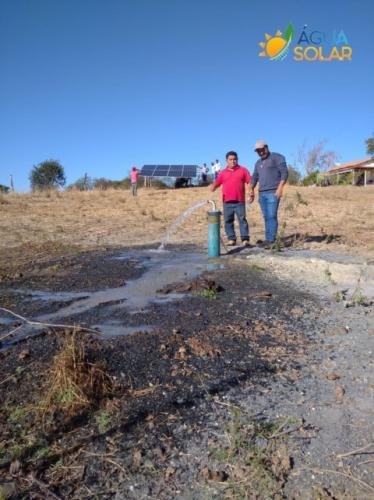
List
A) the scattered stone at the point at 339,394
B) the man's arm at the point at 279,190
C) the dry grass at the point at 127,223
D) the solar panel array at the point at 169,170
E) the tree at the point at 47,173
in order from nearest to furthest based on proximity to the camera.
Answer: the scattered stone at the point at 339,394 < the man's arm at the point at 279,190 < the dry grass at the point at 127,223 < the solar panel array at the point at 169,170 < the tree at the point at 47,173

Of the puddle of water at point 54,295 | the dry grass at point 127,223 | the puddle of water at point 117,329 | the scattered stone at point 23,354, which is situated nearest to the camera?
the scattered stone at point 23,354

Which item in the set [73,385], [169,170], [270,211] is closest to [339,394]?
[73,385]

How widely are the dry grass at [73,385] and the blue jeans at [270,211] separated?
5415mm

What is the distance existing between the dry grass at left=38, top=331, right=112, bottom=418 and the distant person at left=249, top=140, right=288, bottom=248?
539 centimetres

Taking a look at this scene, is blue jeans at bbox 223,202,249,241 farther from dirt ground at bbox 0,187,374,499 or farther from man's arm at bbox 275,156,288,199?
dirt ground at bbox 0,187,374,499

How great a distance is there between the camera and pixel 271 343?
11.3ft

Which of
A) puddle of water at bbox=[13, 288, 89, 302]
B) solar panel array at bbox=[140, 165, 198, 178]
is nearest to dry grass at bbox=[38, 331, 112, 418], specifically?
puddle of water at bbox=[13, 288, 89, 302]

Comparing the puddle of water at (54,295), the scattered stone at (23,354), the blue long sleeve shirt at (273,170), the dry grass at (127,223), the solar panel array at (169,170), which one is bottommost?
the scattered stone at (23,354)

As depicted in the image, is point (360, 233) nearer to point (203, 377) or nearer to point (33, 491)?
point (203, 377)

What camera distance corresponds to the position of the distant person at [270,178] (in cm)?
755

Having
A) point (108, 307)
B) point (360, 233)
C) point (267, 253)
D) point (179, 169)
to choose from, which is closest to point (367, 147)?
point (179, 169)

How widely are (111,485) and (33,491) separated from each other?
0.32 m

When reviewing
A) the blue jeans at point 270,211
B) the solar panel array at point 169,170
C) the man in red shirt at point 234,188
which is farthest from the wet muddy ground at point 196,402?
the solar panel array at point 169,170

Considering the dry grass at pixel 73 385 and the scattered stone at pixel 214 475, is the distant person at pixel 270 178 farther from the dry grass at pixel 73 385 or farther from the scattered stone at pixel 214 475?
the scattered stone at pixel 214 475
